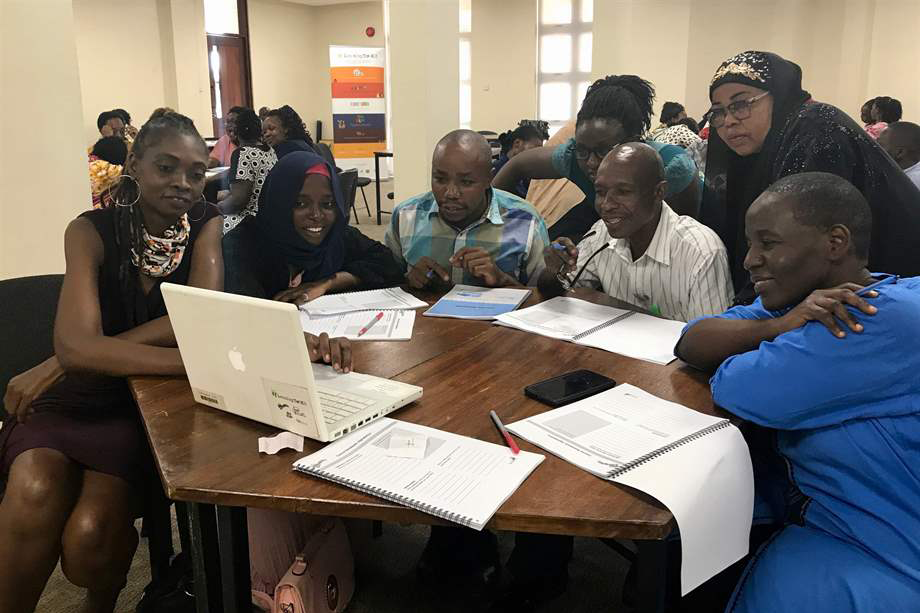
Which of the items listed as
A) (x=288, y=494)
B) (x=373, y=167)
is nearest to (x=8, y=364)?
(x=288, y=494)

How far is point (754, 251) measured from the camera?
55.9 inches

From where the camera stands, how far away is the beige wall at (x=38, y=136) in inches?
126

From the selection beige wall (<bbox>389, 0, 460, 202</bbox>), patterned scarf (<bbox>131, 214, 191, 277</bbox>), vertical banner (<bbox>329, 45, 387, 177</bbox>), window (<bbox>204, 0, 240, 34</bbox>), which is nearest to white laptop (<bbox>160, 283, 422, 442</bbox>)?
patterned scarf (<bbox>131, 214, 191, 277</bbox>)

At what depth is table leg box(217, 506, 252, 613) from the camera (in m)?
1.16

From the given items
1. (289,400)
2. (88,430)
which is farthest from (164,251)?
(289,400)

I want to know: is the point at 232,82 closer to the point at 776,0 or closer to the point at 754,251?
the point at 776,0

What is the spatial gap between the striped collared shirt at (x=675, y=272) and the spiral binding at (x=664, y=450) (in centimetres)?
79

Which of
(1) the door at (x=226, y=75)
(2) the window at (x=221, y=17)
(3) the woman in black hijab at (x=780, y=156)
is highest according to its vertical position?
(2) the window at (x=221, y=17)

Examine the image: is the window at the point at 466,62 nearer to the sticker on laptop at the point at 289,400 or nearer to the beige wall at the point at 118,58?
the beige wall at the point at 118,58

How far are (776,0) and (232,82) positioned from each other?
7.59 metres

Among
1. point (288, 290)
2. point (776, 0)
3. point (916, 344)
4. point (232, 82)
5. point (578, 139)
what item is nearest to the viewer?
point (916, 344)

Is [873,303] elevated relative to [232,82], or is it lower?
lower

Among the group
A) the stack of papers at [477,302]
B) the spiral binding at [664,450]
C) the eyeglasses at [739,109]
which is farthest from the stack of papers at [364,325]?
the eyeglasses at [739,109]

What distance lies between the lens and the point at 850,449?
1.25 metres
